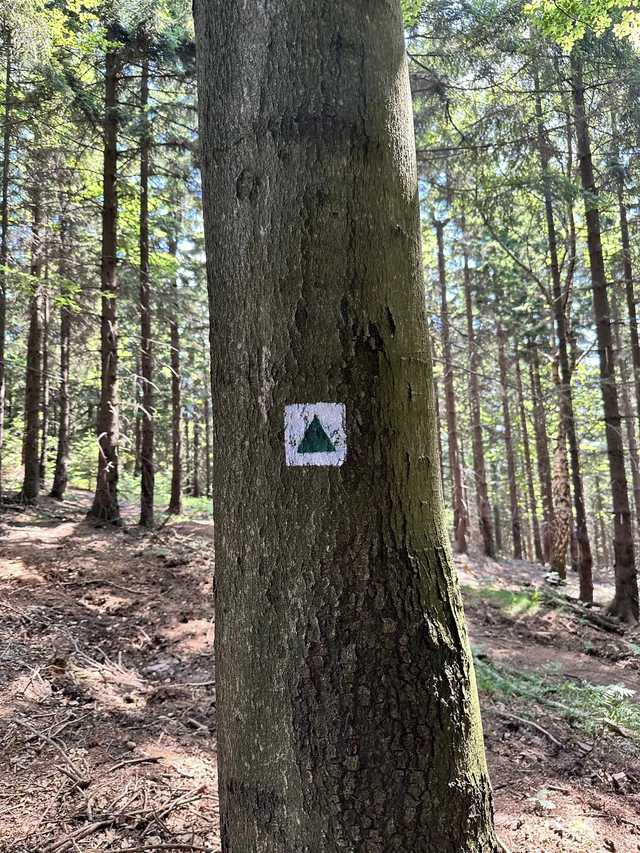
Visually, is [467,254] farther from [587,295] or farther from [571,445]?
[571,445]

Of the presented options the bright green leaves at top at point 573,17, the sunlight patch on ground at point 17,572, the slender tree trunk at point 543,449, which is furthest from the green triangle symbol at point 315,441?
the slender tree trunk at point 543,449

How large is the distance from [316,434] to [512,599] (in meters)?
10.0

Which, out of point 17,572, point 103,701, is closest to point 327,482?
point 103,701

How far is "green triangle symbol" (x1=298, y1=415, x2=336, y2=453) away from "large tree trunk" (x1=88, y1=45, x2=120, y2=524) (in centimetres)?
903

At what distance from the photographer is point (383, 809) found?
1.13 metres

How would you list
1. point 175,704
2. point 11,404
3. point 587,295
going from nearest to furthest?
point 175,704 < point 587,295 < point 11,404

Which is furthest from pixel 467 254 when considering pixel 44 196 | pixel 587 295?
pixel 44 196

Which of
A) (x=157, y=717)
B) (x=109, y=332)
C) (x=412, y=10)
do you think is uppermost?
(x=412, y=10)

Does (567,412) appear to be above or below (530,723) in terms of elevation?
above

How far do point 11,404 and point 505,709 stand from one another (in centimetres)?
2068

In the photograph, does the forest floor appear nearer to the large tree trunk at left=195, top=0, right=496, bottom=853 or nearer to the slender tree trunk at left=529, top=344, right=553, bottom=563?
the large tree trunk at left=195, top=0, right=496, bottom=853

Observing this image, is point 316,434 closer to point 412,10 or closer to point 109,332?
point 412,10

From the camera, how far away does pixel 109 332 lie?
9617mm

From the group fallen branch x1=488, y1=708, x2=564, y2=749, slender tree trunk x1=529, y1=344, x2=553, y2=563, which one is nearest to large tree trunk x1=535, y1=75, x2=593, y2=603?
slender tree trunk x1=529, y1=344, x2=553, y2=563
